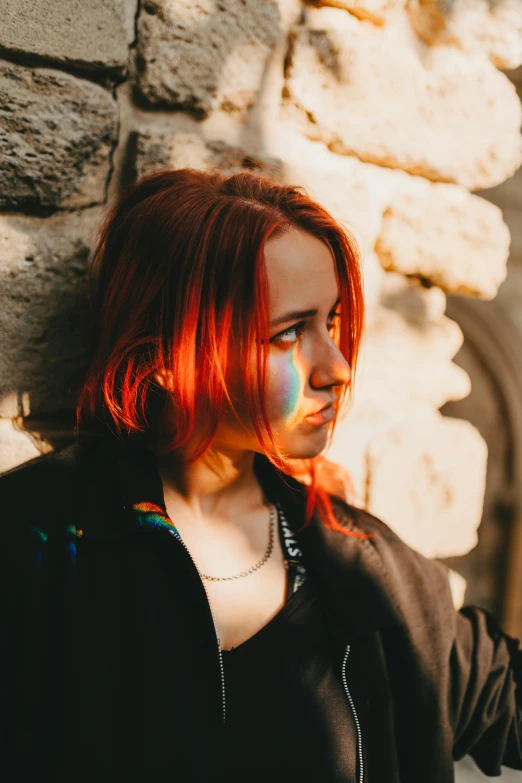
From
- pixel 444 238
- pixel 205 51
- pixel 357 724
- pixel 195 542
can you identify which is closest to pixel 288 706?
pixel 357 724

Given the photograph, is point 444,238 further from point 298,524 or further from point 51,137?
point 51,137

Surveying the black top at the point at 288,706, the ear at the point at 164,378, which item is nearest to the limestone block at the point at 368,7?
the ear at the point at 164,378

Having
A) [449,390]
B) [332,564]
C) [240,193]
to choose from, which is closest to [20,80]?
[240,193]

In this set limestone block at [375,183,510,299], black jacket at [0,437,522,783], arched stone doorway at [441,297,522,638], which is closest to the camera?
black jacket at [0,437,522,783]

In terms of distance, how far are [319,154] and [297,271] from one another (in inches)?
18.7

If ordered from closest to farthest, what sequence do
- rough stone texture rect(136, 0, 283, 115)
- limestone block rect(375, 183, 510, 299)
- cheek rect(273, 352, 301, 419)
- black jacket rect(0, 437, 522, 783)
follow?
black jacket rect(0, 437, 522, 783) < cheek rect(273, 352, 301, 419) < rough stone texture rect(136, 0, 283, 115) < limestone block rect(375, 183, 510, 299)

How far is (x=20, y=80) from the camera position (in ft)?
3.13

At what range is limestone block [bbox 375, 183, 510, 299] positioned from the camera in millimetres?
1369

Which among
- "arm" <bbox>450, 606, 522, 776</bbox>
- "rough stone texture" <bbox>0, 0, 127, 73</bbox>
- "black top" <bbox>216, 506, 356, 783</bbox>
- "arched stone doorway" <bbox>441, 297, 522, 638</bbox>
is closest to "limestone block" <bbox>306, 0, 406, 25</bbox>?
"rough stone texture" <bbox>0, 0, 127, 73</bbox>

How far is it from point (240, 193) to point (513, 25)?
81 centimetres

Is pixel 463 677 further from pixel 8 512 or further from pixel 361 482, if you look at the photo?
pixel 8 512

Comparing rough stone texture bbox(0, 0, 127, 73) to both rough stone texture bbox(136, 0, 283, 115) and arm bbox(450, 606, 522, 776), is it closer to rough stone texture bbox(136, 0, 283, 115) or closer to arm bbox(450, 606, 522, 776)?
rough stone texture bbox(136, 0, 283, 115)

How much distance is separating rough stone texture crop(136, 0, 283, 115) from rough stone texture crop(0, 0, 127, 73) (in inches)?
2.1

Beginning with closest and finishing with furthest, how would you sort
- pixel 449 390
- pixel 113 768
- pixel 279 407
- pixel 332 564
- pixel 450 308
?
pixel 113 768 → pixel 279 407 → pixel 332 564 → pixel 449 390 → pixel 450 308
